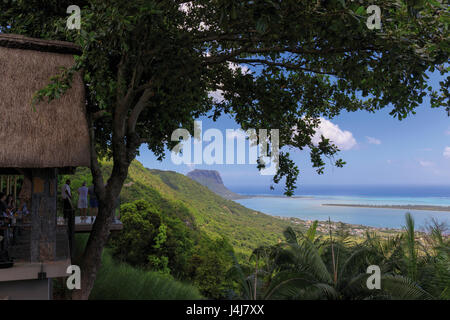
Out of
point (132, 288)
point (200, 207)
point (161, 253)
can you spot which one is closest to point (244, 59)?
point (132, 288)

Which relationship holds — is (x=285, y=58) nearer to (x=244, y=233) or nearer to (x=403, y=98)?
(x=403, y=98)

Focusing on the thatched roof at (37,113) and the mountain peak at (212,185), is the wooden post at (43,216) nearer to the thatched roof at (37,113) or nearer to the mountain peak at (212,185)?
the thatched roof at (37,113)

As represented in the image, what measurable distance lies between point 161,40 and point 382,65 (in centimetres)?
422

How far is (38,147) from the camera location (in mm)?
6035

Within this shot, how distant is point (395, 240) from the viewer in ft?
29.2

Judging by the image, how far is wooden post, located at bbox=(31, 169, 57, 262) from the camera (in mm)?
5957

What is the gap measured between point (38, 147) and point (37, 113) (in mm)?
760

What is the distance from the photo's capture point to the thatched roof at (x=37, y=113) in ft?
19.5

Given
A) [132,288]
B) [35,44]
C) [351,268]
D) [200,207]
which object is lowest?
[200,207]

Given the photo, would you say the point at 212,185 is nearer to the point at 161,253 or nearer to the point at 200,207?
the point at 200,207

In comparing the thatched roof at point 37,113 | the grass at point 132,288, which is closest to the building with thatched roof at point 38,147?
the thatched roof at point 37,113

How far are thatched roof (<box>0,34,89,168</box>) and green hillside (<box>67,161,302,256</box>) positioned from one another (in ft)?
70.7

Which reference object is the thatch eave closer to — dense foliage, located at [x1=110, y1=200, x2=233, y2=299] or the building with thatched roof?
the building with thatched roof
